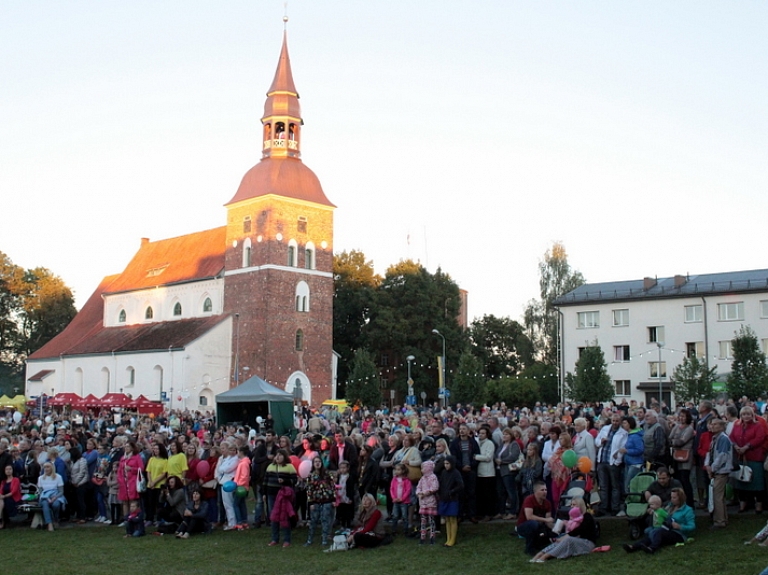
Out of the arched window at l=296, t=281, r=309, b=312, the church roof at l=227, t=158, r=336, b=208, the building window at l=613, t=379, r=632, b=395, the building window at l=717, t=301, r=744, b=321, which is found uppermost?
the church roof at l=227, t=158, r=336, b=208

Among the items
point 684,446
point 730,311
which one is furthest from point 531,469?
point 730,311

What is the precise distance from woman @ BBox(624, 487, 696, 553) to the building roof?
40.2 meters

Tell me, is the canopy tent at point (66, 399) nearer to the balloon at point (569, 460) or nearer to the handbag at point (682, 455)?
the balloon at point (569, 460)

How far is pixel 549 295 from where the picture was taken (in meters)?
A: 68.9

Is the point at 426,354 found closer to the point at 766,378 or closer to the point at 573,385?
the point at 573,385

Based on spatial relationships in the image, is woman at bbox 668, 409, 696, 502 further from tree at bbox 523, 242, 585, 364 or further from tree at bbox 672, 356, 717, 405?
tree at bbox 523, 242, 585, 364

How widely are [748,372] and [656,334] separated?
10.4 meters

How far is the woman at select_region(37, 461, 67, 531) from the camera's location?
17062 millimetres

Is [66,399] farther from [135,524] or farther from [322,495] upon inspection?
[322,495]

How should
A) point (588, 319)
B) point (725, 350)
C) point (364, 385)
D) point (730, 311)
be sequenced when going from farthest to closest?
point (588, 319)
point (364, 385)
point (730, 311)
point (725, 350)

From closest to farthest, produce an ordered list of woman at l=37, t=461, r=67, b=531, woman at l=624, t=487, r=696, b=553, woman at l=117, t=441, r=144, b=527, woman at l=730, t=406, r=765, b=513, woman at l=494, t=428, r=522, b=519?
woman at l=624, t=487, r=696, b=553 → woman at l=730, t=406, r=765, b=513 → woman at l=494, t=428, r=522, b=519 → woman at l=117, t=441, r=144, b=527 → woman at l=37, t=461, r=67, b=531

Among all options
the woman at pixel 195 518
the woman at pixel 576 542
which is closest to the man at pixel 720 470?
the woman at pixel 576 542

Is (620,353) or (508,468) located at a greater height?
(620,353)

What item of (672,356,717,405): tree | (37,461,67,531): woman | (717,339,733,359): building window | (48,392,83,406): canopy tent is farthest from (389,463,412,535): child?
(717,339,733,359): building window
